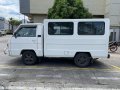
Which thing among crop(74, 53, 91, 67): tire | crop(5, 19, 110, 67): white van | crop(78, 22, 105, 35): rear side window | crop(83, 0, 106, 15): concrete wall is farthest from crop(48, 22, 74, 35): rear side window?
crop(83, 0, 106, 15): concrete wall

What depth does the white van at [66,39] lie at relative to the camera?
9.92 metres

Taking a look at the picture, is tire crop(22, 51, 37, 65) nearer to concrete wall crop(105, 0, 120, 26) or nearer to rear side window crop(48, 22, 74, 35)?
rear side window crop(48, 22, 74, 35)

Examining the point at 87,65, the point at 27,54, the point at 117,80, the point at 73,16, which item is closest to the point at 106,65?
the point at 87,65

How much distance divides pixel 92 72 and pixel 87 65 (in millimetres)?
1127

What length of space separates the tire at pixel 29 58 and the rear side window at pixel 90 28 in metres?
2.42

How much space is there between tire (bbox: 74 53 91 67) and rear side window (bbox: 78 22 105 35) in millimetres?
1033

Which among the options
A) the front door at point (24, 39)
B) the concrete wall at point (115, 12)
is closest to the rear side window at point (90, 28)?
the front door at point (24, 39)

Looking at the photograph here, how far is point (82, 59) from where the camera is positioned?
33.7 feet

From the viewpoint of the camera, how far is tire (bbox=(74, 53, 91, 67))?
10.3 metres

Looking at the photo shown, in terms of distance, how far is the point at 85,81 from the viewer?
780 cm

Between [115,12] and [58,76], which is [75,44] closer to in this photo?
[58,76]

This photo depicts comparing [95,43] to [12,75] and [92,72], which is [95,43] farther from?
[12,75]

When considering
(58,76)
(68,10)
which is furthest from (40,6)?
(58,76)

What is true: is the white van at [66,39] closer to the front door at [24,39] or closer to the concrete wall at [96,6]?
the front door at [24,39]
